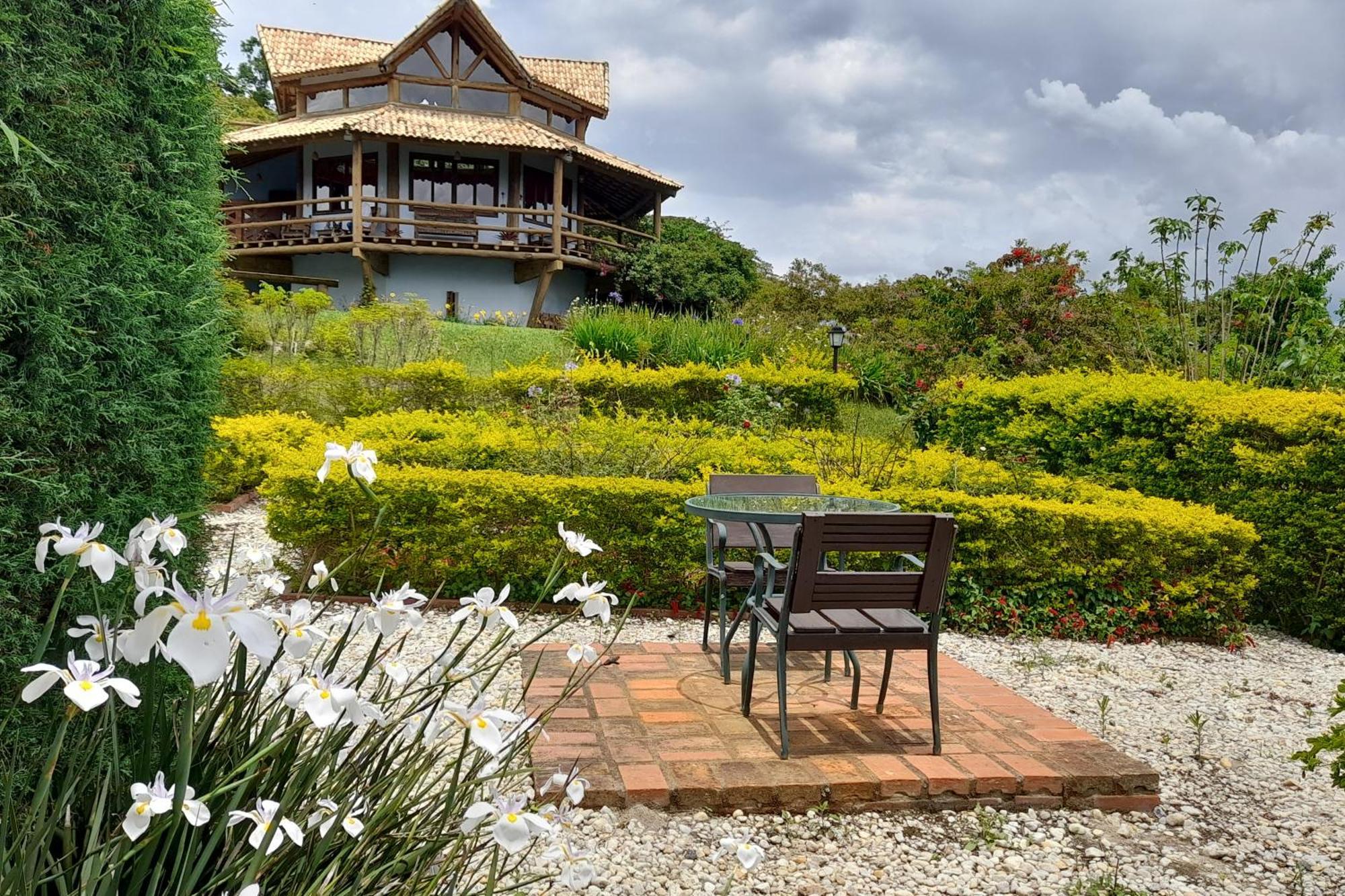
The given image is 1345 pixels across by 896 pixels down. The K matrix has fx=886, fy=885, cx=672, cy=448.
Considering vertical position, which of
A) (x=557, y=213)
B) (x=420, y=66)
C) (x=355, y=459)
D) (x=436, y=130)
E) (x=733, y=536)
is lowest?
(x=733, y=536)

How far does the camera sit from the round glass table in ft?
12.2

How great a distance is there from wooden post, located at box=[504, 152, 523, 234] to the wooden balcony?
0.27 ft

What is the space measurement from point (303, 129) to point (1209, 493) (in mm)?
21017

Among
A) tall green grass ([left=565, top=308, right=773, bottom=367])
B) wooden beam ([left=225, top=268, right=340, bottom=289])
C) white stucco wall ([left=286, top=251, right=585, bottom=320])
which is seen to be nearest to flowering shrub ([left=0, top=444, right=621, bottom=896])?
tall green grass ([left=565, top=308, right=773, bottom=367])

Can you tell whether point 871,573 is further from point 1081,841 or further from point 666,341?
point 666,341

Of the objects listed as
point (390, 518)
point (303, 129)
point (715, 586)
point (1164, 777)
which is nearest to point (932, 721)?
point (1164, 777)

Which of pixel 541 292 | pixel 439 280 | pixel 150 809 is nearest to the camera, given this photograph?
pixel 150 809

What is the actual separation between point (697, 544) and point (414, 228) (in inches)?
743

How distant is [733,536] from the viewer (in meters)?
5.02

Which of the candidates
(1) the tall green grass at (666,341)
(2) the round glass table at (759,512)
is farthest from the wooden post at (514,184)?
(2) the round glass table at (759,512)

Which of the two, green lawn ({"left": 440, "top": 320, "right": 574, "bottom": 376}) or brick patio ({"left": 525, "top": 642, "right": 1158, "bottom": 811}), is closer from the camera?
brick patio ({"left": 525, "top": 642, "right": 1158, "bottom": 811})

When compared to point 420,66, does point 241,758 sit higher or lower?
lower

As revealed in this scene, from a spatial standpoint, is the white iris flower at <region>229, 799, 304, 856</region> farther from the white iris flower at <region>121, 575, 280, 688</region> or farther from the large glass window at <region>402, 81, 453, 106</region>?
the large glass window at <region>402, 81, 453, 106</region>

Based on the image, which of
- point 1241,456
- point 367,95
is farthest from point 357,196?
point 1241,456
